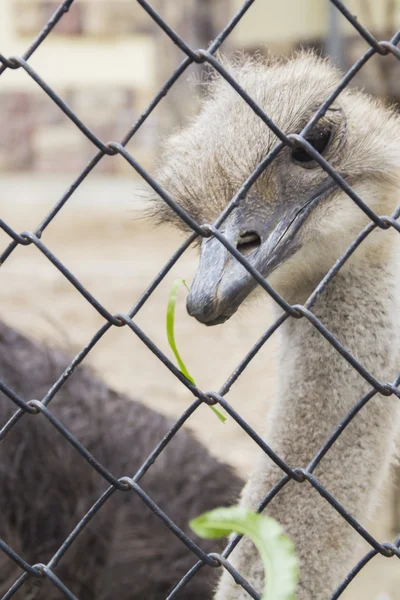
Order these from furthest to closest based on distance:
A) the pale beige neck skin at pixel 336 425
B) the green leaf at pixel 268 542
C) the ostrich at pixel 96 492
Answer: the ostrich at pixel 96 492
the pale beige neck skin at pixel 336 425
the green leaf at pixel 268 542

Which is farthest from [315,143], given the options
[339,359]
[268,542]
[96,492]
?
[96,492]

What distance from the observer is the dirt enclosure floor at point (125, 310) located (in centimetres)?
395

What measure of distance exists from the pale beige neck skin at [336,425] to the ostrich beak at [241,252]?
0.49 feet

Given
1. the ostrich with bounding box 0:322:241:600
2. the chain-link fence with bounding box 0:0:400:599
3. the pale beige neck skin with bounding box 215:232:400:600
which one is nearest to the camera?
the chain-link fence with bounding box 0:0:400:599

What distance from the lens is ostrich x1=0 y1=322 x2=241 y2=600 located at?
107 inches

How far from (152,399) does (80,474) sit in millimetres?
1681

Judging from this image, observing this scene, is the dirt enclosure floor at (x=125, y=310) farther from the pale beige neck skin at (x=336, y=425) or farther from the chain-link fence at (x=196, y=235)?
the chain-link fence at (x=196, y=235)

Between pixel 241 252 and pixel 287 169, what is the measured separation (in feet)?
0.56

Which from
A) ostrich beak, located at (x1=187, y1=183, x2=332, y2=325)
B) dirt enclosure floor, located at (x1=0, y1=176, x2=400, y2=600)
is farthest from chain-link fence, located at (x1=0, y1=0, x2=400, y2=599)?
dirt enclosure floor, located at (x1=0, y1=176, x2=400, y2=600)

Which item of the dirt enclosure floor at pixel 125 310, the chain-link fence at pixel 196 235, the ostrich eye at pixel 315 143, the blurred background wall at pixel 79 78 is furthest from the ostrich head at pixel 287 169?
the blurred background wall at pixel 79 78

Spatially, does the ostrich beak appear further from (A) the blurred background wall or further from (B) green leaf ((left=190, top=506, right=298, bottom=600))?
(A) the blurred background wall

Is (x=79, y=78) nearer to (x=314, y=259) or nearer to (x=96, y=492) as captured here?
(x=96, y=492)

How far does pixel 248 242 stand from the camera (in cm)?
141

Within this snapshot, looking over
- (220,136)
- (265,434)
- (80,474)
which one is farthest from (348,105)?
(80,474)
